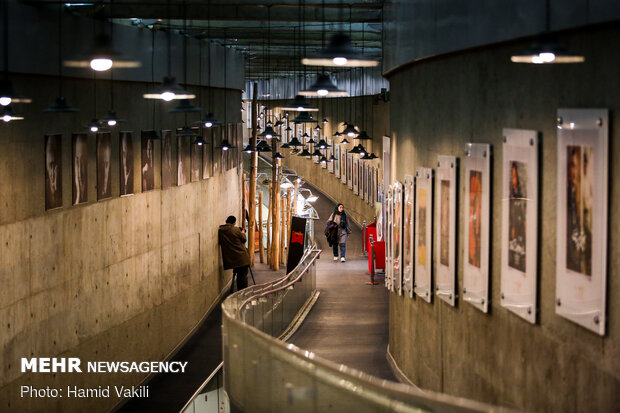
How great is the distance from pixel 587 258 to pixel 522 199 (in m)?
1.41

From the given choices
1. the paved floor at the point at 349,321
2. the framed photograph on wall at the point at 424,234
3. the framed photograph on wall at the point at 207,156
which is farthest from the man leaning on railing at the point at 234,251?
the framed photograph on wall at the point at 424,234

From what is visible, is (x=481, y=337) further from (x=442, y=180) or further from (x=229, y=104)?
(x=229, y=104)

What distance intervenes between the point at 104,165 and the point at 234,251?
24.1 feet

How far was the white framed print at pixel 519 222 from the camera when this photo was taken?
787cm

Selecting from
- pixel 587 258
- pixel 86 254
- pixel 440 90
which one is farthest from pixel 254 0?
pixel 587 258

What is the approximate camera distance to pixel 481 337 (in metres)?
9.33

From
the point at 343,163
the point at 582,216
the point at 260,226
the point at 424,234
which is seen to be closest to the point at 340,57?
the point at 582,216

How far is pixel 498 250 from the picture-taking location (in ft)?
29.1

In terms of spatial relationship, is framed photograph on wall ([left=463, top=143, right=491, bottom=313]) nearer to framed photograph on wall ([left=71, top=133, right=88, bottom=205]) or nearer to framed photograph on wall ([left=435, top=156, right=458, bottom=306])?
framed photograph on wall ([left=435, top=156, right=458, bottom=306])

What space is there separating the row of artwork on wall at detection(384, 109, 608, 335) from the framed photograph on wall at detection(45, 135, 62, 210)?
4.76m

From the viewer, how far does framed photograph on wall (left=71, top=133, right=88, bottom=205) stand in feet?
44.1

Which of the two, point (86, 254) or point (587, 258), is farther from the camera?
point (86, 254)

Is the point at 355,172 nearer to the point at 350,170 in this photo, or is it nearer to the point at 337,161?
the point at 350,170

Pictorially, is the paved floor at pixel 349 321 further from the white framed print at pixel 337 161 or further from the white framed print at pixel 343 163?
the white framed print at pixel 337 161
